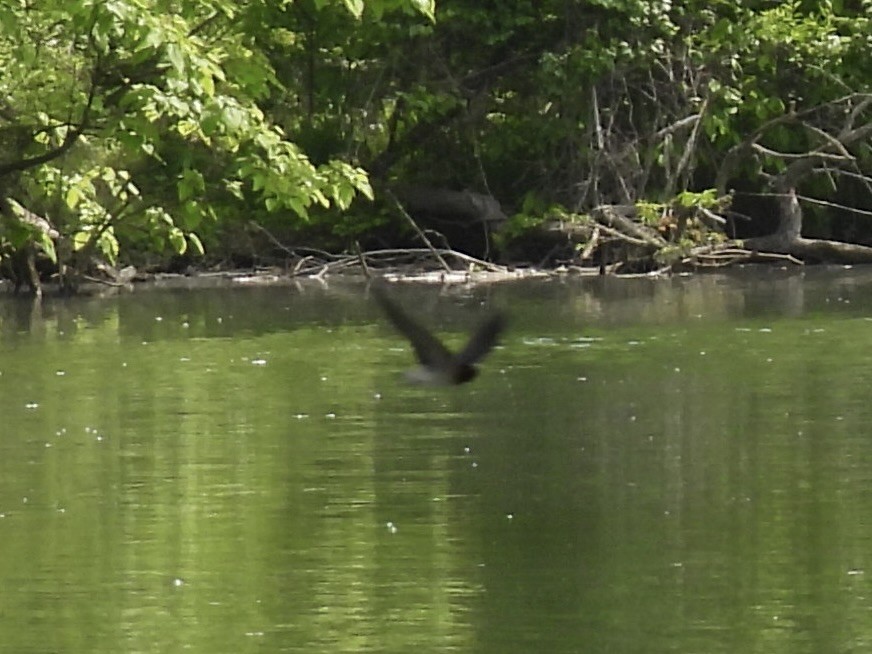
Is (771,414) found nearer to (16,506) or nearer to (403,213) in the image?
(16,506)

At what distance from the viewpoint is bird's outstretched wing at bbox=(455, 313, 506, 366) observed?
1058cm

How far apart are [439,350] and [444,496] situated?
1184mm

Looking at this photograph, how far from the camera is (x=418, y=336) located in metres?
10.9

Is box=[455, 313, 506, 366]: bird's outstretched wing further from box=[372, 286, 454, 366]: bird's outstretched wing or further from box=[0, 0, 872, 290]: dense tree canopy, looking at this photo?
box=[0, 0, 872, 290]: dense tree canopy

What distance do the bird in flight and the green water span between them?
0.70 meters

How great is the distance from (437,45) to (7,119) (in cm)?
2023

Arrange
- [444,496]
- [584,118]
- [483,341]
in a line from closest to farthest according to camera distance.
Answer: [483,341]
[444,496]
[584,118]

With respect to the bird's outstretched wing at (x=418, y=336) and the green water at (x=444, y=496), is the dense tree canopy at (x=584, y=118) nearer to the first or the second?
the green water at (x=444, y=496)

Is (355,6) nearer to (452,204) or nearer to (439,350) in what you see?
(439,350)

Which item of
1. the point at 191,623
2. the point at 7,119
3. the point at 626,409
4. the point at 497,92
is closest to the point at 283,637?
the point at 191,623

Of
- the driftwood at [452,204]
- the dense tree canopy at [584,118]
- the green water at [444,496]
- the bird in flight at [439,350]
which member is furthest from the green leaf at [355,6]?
the driftwood at [452,204]

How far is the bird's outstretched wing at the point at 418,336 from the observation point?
10602mm

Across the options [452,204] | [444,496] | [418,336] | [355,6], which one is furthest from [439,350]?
[452,204]

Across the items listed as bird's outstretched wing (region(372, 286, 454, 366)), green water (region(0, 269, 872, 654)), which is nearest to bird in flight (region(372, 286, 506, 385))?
bird's outstretched wing (region(372, 286, 454, 366))
